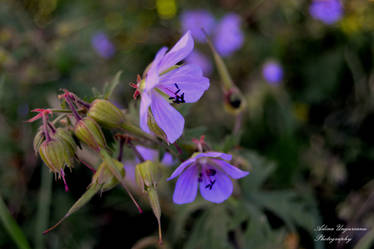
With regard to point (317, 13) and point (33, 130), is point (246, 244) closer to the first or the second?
point (33, 130)

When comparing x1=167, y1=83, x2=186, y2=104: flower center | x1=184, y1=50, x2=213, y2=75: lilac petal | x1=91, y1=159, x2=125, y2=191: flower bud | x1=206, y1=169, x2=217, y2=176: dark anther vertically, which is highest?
x1=167, y1=83, x2=186, y2=104: flower center

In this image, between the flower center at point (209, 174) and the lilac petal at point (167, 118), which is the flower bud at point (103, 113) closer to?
the lilac petal at point (167, 118)

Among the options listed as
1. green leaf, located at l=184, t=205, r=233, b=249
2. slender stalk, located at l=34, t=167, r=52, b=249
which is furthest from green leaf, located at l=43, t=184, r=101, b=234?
slender stalk, located at l=34, t=167, r=52, b=249

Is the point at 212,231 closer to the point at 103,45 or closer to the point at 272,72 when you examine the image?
the point at 272,72

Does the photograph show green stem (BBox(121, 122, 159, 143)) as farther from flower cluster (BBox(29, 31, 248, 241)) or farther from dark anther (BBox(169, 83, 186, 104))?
dark anther (BBox(169, 83, 186, 104))

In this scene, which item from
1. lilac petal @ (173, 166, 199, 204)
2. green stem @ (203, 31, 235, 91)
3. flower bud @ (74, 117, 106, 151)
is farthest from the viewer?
green stem @ (203, 31, 235, 91)

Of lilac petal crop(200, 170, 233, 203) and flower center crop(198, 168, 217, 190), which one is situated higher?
flower center crop(198, 168, 217, 190)
